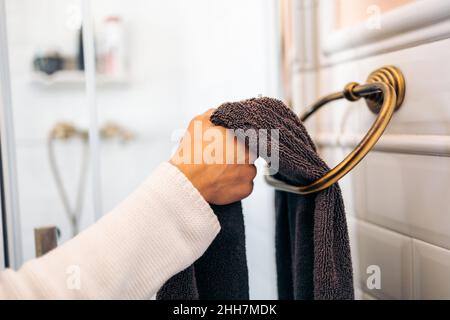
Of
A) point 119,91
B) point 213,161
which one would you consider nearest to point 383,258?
point 213,161

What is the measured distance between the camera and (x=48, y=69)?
2.33 feet

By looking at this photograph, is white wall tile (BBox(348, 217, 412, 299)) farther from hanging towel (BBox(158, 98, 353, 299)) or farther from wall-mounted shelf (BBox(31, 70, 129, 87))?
wall-mounted shelf (BBox(31, 70, 129, 87))

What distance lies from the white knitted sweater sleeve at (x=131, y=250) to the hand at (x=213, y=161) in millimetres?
25

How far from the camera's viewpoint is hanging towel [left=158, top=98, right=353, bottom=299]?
1.66 feet

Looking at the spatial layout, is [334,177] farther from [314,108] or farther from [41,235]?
[41,235]

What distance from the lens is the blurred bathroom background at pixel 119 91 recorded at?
676 millimetres

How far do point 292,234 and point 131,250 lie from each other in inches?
11.3

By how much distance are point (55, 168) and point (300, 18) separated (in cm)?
53

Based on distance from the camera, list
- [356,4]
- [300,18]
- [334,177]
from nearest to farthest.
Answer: [334,177]
[356,4]
[300,18]

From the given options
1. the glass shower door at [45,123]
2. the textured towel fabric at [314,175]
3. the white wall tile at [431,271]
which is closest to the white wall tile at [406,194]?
the white wall tile at [431,271]

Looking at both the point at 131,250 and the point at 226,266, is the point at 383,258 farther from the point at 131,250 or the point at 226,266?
the point at 131,250

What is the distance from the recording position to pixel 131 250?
433 mm
